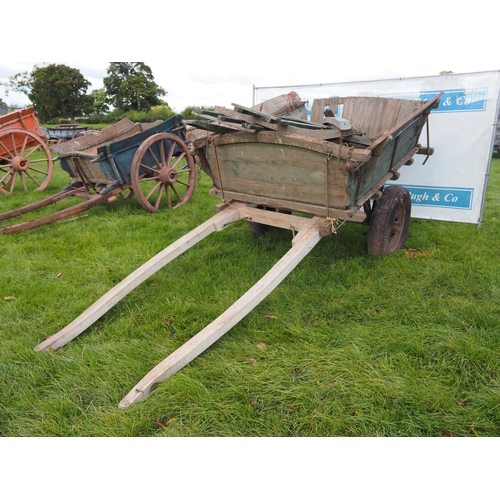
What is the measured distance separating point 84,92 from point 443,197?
3621 cm

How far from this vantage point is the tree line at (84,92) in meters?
33.0

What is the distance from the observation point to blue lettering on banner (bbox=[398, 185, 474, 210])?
498cm

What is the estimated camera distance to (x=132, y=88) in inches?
1340

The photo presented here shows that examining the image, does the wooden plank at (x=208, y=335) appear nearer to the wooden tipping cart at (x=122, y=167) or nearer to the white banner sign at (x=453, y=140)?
the white banner sign at (x=453, y=140)

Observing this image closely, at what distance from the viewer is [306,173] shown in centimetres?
300

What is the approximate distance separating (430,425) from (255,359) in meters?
1.03

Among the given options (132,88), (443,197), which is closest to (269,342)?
(443,197)

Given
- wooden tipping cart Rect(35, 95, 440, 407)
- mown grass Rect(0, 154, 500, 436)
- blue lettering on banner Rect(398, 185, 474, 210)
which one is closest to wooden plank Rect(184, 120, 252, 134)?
wooden tipping cart Rect(35, 95, 440, 407)

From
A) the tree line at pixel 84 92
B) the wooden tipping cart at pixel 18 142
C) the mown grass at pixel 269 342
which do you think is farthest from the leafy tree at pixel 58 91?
the mown grass at pixel 269 342

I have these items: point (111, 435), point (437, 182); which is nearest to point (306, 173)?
point (111, 435)

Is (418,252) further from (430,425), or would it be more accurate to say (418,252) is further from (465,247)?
(430,425)

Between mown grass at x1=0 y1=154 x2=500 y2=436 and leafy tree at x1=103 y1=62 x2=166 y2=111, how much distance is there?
33255mm

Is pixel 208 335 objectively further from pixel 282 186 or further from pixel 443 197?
pixel 443 197

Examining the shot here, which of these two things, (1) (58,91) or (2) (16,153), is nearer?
(2) (16,153)
